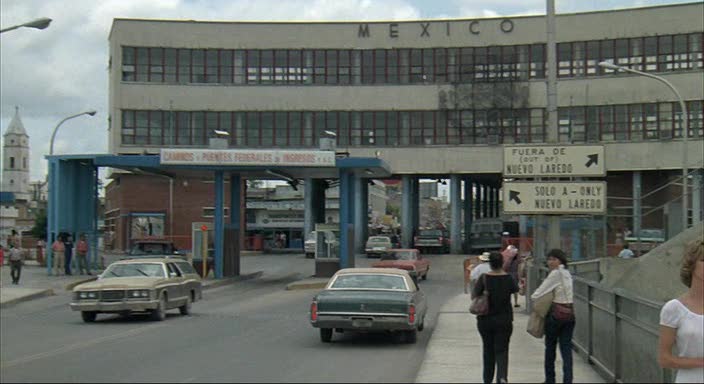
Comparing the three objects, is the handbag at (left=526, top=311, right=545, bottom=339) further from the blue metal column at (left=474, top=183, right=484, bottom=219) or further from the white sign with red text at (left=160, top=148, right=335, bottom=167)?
the blue metal column at (left=474, top=183, right=484, bottom=219)

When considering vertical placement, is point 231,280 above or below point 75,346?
below

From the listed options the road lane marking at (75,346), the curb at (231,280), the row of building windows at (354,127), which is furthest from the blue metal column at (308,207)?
the road lane marking at (75,346)

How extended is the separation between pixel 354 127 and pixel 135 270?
4234 centimetres

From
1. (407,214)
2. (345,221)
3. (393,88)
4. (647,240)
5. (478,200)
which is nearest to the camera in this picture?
(647,240)

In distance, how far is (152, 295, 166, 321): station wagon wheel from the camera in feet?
69.6

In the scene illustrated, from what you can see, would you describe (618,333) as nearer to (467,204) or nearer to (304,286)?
(304,286)

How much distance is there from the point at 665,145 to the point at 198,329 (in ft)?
150

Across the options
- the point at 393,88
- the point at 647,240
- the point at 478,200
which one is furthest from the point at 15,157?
the point at 647,240

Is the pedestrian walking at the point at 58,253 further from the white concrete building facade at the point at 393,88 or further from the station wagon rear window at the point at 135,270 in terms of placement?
the white concrete building facade at the point at 393,88

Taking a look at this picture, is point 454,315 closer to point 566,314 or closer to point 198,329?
point 198,329

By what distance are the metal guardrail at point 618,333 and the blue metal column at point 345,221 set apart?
972 inches

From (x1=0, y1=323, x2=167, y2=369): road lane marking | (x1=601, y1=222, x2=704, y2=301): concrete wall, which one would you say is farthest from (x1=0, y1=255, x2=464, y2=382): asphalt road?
(x1=601, y1=222, x2=704, y2=301): concrete wall

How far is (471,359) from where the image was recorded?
566 inches

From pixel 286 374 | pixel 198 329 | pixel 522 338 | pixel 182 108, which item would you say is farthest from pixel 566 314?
pixel 182 108
